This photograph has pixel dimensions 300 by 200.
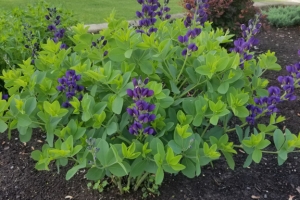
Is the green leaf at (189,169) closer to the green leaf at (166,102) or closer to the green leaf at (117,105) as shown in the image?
the green leaf at (166,102)

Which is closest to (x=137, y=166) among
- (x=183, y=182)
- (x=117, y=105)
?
(x=117, y=105)

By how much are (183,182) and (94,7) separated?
5.30m

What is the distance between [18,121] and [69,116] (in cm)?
33

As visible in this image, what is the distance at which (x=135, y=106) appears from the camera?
1.69 metres

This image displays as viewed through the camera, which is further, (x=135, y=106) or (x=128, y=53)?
(x=128, y=53)

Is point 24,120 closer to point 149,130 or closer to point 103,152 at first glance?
point 103,152

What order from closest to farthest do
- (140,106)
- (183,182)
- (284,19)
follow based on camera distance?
1. (140,106)
2. (183,182)
3. (284,19)

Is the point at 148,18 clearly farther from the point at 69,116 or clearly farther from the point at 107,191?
the point at 107,191

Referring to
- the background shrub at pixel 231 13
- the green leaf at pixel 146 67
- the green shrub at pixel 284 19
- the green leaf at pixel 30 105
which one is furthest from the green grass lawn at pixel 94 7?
the green leaf at pixel 30 105

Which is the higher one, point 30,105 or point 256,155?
A: point 30,105

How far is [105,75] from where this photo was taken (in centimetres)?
183

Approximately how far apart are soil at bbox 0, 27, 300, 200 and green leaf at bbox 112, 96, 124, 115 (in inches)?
36.8

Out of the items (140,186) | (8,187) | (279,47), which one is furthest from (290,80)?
(279,47)

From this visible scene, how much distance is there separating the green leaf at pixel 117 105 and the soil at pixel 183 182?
934mm
